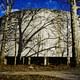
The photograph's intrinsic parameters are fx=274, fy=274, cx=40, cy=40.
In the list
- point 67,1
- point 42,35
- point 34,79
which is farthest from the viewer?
point 42,35

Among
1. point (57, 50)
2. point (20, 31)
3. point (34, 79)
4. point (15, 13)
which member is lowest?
point (34, 79)

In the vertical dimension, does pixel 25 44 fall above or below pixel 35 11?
below

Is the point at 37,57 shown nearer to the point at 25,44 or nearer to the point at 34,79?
the point at 25,44

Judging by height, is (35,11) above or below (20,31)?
above

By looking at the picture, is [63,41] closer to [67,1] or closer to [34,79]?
[67,1]

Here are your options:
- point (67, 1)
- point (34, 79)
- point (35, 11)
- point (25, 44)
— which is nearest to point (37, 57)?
point (25, 44)

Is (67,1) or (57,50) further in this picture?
(57,50)

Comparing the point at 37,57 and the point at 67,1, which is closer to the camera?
the point at 67,1

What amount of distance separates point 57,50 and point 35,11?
4.51 m

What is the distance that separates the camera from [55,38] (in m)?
27.2

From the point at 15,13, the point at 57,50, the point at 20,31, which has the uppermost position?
the point at 15,13

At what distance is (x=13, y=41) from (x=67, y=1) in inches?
486

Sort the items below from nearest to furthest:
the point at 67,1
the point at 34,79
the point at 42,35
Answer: the point at 34,79 → the point at 67,1 → the point at 42,35

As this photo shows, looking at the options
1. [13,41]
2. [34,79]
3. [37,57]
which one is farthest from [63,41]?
[34,79]
